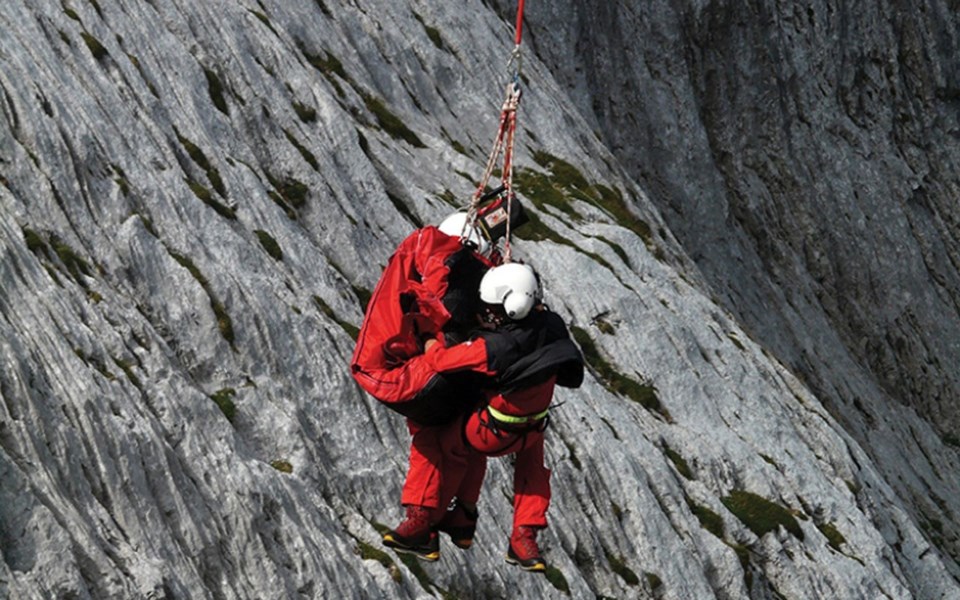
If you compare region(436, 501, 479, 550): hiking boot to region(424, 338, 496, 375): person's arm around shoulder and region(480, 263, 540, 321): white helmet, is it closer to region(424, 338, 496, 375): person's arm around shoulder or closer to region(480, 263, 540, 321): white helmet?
region(424, 338, 496, 375): person's arm around shoulder

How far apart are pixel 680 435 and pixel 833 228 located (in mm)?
35007

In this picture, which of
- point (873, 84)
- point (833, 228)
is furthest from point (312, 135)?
point (873, 84)

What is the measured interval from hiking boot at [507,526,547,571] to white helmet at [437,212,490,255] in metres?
3.75

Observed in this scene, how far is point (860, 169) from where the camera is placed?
7556 cm

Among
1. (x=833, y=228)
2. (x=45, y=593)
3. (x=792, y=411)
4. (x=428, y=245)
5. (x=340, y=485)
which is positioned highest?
(x=428, y=245)

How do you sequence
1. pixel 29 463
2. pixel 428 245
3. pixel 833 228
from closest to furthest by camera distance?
1. pixel 428 245
2. pixel 29 463
3. pixel 833 228

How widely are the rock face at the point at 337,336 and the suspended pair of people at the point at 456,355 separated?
5.86 meters

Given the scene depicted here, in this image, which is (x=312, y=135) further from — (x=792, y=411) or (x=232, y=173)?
(x=792, y=411)

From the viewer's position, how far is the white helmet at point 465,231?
20016 mm

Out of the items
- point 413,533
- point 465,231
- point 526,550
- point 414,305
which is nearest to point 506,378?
point 414,305

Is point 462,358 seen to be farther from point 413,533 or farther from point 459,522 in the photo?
point 459,522

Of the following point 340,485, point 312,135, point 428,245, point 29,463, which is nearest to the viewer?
point 428,245

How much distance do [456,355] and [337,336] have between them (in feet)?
47.2

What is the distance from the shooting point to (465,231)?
65.7ft
